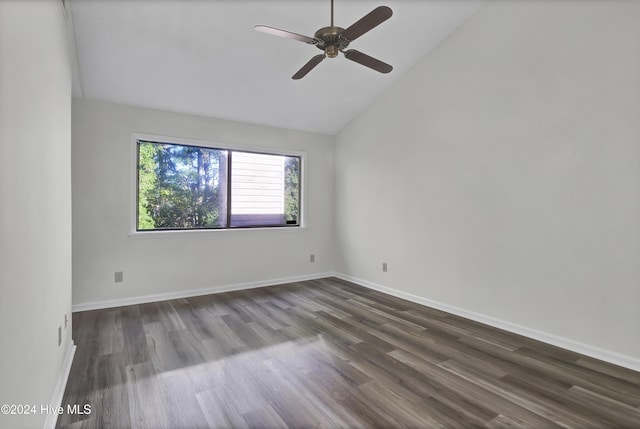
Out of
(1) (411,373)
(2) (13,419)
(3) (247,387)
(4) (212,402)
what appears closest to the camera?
(2) (13,419)

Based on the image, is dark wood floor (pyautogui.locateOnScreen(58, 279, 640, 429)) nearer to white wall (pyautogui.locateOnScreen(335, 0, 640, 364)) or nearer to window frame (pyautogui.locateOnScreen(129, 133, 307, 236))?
white wall (pyautogui.locateOnScreen(335, 0, 640, 364))

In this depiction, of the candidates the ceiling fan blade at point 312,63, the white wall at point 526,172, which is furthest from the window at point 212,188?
the ceiling fan blade at point 312,63

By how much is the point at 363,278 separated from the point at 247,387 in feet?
9.96

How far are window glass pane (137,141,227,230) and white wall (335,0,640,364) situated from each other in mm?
2385

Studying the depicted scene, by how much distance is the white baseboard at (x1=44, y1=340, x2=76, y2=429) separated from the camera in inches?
67.4

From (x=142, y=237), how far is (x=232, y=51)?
2.43m

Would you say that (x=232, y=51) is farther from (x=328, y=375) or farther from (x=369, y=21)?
(x=328, y=375)

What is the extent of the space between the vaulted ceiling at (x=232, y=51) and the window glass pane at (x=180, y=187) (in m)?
0.55

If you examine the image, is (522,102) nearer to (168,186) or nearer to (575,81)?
(575,81)

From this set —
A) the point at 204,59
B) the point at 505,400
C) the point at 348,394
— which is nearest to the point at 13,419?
the point at 348,394

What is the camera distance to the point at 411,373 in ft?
7.74

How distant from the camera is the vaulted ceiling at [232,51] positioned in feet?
9.39

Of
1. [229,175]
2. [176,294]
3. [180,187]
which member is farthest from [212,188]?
[176,294]

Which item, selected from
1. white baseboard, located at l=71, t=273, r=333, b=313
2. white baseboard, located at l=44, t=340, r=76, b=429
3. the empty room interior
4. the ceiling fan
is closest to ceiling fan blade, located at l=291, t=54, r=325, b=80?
the empty room interior
